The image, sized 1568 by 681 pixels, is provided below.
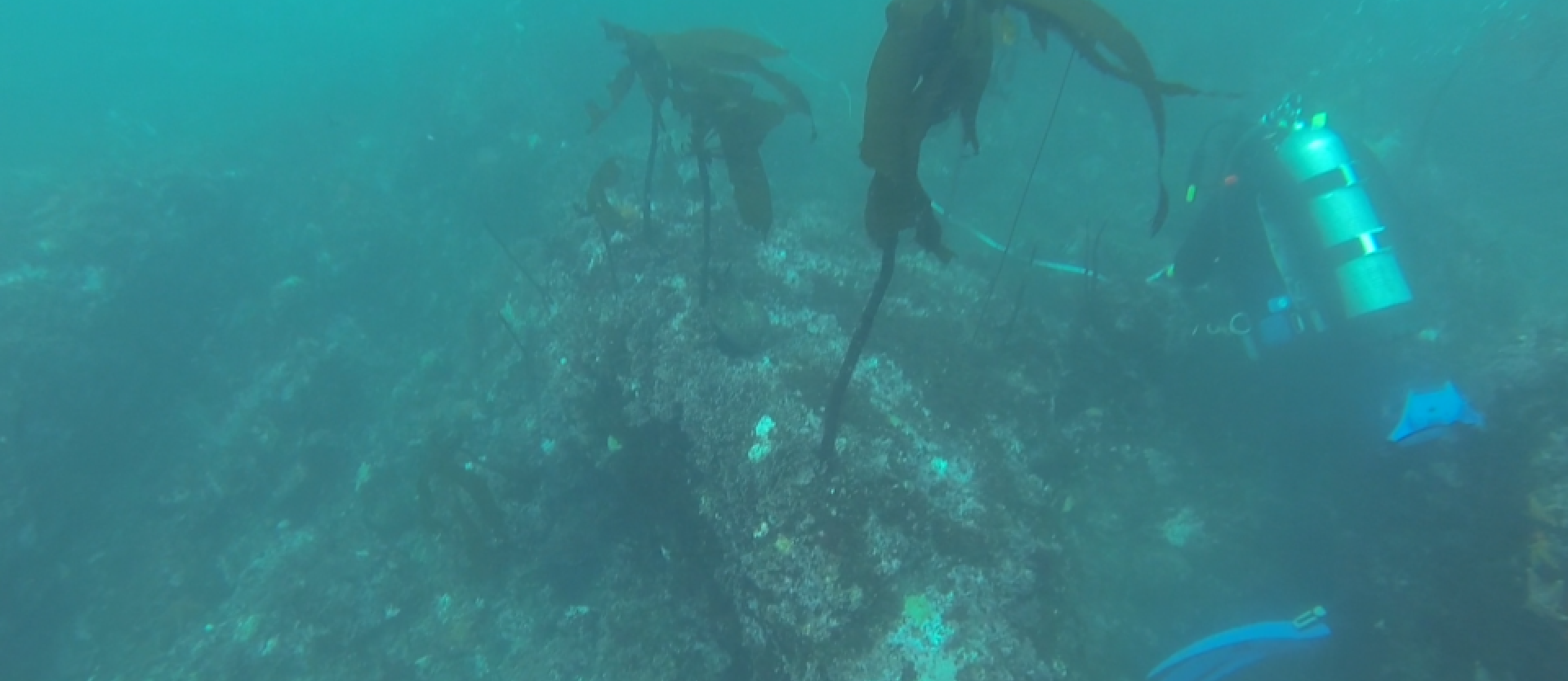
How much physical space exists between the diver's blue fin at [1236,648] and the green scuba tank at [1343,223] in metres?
3.78

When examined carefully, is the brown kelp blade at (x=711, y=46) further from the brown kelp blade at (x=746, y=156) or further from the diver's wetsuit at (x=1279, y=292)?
the diver's wetsuit at (x=1279, y=292)

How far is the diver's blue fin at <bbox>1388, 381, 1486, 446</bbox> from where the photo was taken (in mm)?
4758

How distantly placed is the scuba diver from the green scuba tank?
0.01 m

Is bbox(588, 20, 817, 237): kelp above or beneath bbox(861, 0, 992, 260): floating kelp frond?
above

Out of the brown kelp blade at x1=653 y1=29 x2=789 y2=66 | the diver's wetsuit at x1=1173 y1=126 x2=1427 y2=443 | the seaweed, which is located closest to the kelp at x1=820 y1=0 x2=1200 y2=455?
the brown kelp blade at x1=653 y1=29 x2=789 y2=66

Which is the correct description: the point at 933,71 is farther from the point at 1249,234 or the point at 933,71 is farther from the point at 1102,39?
the point at 1249,234

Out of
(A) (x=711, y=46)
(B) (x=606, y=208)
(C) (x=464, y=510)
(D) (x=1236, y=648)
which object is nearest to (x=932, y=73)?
(A) (x=711, y=46)

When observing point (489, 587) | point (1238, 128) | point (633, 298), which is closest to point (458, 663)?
point (489, 587)

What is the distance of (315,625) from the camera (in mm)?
7402

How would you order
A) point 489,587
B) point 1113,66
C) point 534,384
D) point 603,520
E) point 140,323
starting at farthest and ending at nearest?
point 140,323 → point 534,384 → point 489,587 → point 603,520 → point 1113,66

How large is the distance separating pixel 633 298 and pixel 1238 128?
847cm

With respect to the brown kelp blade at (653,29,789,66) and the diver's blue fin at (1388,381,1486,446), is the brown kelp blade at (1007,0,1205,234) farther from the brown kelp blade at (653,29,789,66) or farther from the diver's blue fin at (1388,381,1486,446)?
the brown kelp blade at (653,29,789,66)

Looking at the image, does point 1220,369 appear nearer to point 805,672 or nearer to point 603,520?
point 805,672

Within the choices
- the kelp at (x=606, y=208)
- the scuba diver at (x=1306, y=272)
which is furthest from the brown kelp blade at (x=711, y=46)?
the scuba diver at (x=1306, y=272)
